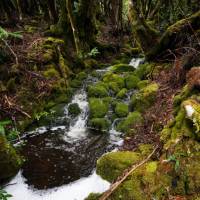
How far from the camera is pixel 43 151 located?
314 inches

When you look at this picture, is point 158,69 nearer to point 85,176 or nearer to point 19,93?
point 19,93

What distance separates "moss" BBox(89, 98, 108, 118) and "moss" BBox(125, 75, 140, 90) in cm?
145

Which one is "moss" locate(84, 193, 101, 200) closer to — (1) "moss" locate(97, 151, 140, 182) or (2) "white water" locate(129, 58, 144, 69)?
(1) "moss" locate(97, 151, 140, 182)

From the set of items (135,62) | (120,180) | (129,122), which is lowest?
(129,122)

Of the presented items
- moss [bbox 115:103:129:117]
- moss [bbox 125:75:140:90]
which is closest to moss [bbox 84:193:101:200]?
moss [bbox 115:103:129:117]

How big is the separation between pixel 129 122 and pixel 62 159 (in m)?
2.30

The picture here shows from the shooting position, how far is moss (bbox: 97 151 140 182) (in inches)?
231

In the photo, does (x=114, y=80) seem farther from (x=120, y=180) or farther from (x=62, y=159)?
(x=120, y=180)

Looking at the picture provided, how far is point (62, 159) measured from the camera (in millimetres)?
7566

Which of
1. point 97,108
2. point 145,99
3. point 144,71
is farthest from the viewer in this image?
point 144,71

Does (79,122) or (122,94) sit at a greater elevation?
(122,94)

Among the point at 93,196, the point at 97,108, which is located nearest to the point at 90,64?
the point at 97,108

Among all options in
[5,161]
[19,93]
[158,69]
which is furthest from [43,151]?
[158,69]

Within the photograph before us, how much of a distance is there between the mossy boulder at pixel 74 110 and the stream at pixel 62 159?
119 mm
